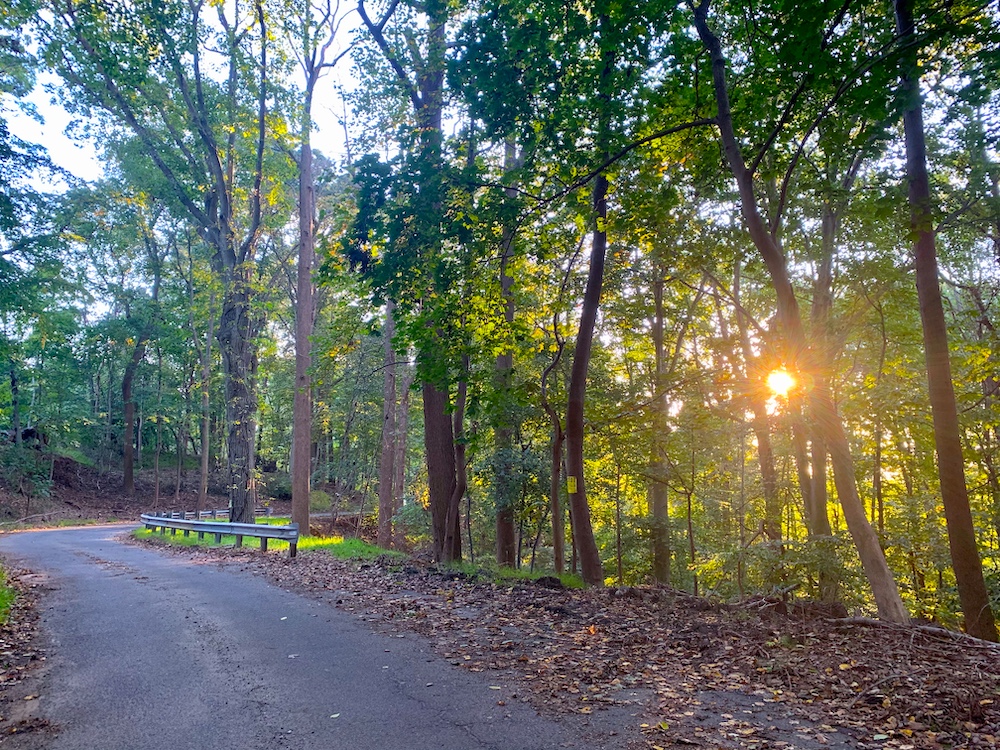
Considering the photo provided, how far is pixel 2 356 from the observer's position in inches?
691

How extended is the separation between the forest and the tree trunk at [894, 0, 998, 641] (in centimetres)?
3

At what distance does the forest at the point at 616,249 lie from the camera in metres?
7.87

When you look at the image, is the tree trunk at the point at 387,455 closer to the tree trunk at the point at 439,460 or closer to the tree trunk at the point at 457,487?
the tree trunk at the point at 439,460

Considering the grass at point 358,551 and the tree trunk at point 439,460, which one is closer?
the grass at point 358,551

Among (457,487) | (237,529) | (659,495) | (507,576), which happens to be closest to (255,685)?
(507,576)

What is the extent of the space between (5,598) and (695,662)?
27.6 feet

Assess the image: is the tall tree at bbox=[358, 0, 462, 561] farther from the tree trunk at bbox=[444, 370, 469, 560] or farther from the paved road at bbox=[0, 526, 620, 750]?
the paved road at bbox=[0, 526, 620, 750]

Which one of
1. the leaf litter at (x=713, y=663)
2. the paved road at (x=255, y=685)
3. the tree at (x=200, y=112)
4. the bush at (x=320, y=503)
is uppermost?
the tree at (x=200, y=112)

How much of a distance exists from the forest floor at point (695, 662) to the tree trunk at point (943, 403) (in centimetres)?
161

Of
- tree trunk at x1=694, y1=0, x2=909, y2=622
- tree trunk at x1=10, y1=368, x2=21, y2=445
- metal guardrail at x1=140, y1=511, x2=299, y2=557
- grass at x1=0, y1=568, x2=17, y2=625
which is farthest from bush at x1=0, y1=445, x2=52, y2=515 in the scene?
tree trunk at x1=694, y1=0, x2=909, y2=622

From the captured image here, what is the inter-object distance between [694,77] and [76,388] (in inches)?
1763

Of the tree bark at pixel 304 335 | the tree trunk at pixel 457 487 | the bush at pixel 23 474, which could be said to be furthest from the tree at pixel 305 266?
the bush at pixel 23 474

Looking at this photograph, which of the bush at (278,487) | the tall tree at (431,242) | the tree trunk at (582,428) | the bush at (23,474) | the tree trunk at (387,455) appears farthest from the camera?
the bush at (278,487)

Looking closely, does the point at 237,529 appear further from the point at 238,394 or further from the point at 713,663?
the point at 713,663
